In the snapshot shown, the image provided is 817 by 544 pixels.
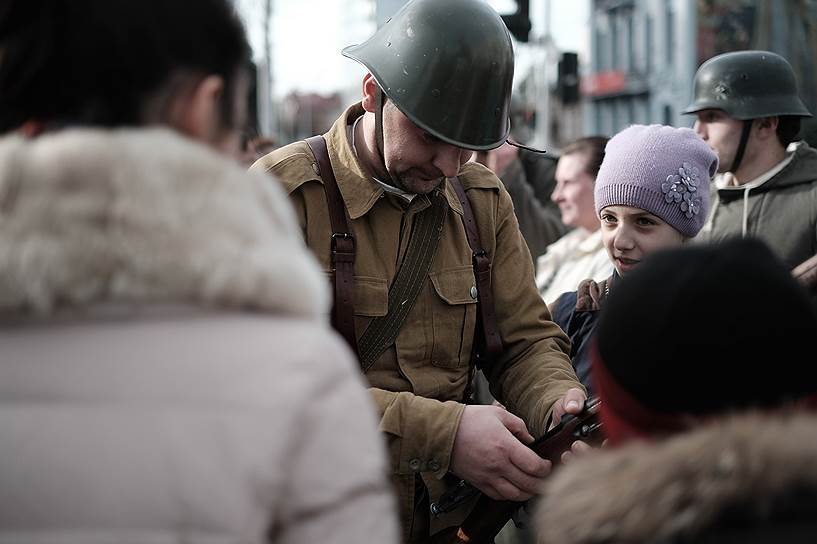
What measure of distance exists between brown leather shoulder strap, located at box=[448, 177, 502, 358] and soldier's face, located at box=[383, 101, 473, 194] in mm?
225

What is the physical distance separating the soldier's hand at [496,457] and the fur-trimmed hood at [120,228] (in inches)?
53.0

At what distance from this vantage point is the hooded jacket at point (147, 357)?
1.29 meters

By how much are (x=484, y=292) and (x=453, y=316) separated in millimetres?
142

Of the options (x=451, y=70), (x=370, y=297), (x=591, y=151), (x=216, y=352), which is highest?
(x=451, y=70)

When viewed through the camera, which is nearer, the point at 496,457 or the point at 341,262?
the point at 496,457

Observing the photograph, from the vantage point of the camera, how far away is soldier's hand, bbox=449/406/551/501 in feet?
8.40

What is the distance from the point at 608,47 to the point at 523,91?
463cm

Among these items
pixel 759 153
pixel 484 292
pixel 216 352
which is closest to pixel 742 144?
pixel 759 153

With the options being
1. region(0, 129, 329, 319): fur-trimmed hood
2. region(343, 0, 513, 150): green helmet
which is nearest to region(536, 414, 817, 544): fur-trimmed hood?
region(0, 129, 329, 319): fur-trimmed hood

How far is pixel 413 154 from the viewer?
2.74 metres

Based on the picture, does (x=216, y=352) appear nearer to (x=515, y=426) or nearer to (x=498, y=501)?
(x=515, y=426)

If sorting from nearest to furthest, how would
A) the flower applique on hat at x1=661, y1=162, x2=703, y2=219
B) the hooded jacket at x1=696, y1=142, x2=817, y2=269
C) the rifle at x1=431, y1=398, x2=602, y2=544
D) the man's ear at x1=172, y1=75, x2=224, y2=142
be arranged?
the man's ear at x1=172, y1=75, x2=224, y2=142 → the rifle at x1=431, y1=398, x2=602, y2=544 → the flower applique on hat at x1=661, y1=162, x2=703, y2=219 → the hooded jacket at x1=696, y1=142, x2=817, y2=269

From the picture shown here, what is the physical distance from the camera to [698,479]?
135cm

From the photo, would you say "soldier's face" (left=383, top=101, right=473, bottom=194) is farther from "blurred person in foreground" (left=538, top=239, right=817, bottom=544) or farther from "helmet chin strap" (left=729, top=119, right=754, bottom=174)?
"helmet chin strap" (left=729, top=119, right=754, bottom=174)
